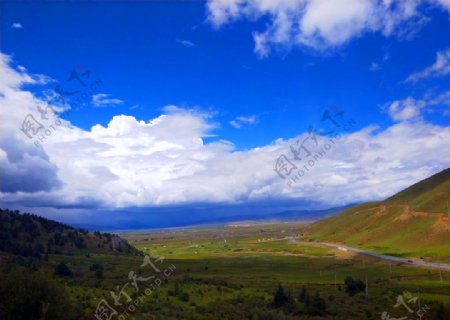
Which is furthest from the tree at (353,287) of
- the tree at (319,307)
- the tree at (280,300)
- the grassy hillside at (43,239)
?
the grassy hillside at (43,239)

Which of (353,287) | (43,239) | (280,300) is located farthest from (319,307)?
(43,239)

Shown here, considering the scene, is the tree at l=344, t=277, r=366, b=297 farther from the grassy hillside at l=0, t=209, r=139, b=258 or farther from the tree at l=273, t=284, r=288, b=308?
the grassy hillside at l=0, t=209, r=139, b=258

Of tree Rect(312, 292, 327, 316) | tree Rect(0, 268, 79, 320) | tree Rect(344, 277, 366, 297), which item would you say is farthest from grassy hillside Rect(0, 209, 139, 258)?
tree Rect(312, 292, 327, 316)

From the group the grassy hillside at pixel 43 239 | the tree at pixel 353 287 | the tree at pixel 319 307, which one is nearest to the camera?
the tree at pixel 319 307

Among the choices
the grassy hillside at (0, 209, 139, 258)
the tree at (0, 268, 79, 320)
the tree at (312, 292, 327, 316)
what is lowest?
the tree at (312, 292, 327, 316)

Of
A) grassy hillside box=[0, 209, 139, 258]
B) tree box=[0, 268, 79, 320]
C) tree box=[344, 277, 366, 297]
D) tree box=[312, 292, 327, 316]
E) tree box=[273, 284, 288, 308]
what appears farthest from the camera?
grassy hillside box=[0, 209, 139, 258]

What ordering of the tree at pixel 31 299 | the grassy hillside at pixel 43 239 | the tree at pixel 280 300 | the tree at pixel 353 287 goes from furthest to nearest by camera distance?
the grassy hillside at pixel 43 239 → the tree at pixel 353 287 → the tree at pixel 280 300 → the tree at pixel 31 299

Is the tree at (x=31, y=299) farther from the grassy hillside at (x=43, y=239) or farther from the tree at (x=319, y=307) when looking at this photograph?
the grassy hillside at (x=43, y=239)

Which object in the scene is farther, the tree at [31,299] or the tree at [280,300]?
the tree at [280,300]

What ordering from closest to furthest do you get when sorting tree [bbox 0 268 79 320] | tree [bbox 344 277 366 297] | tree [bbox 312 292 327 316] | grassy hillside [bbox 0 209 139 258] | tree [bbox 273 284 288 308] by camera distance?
tree [bbox 0 268 79 320]
tree [bbox 312 292 327 316]
tree [bbox 273 284 288 308]
tree [bbox 344 277 366 297]
grassy hillside [bbox 0 209 139 258]

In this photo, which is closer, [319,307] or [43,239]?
[319,307]

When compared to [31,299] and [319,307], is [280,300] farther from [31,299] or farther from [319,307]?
[31,299]

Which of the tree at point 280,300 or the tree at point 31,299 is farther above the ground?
the tree at point 31,299

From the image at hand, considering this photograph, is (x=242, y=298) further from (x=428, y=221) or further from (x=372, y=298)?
(x=428, y=221)
